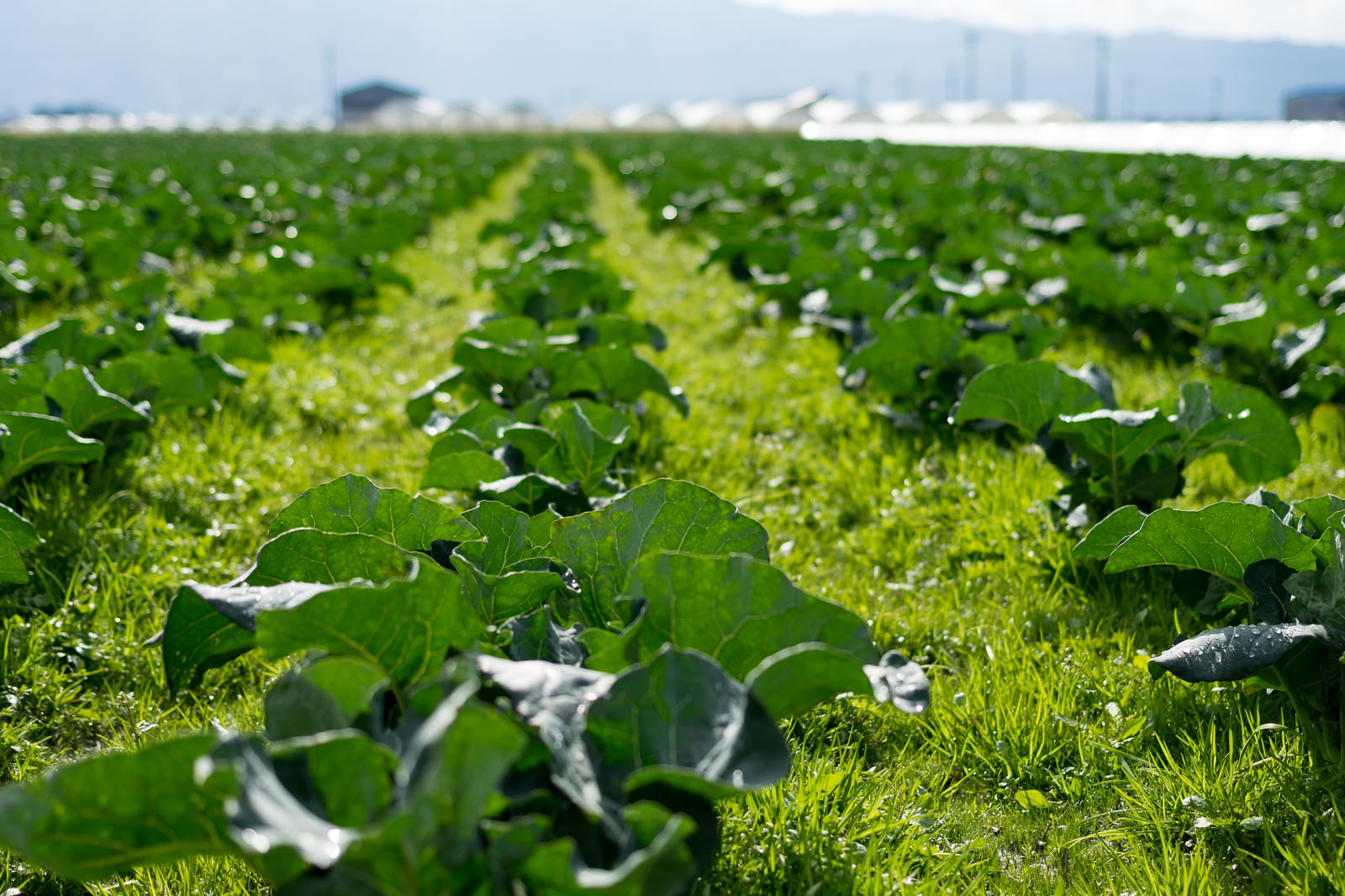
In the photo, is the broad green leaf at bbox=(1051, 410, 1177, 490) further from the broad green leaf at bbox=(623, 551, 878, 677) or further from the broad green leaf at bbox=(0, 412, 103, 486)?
the broad green leaf at bbox=(0, 412, 103, 486)

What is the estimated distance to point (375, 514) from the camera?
1.93 meters

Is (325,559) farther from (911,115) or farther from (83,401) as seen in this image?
(911,115)

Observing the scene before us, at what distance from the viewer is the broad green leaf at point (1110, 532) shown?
6.97ft

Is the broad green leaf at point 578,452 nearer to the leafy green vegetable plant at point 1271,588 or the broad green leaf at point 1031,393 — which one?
the broad green leaf at point 1031,393

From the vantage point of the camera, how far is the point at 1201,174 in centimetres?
1273

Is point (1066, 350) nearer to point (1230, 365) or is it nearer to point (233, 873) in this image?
point (1230, 365)

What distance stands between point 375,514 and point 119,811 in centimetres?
82

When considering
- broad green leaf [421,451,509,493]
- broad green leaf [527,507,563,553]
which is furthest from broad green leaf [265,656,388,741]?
broad green leaf [421,451,509,493]

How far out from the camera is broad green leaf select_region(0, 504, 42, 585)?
7.07ft

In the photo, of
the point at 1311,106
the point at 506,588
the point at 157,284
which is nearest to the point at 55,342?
the point at 157,284

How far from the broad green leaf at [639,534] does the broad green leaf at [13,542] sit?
1.23 m

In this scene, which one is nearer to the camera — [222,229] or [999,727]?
[999,727]

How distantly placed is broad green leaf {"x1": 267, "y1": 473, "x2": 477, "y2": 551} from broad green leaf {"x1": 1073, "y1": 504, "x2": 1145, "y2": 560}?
132 cm

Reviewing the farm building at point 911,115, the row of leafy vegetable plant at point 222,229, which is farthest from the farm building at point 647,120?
the row of leafy vegetable plant at point 222,229
